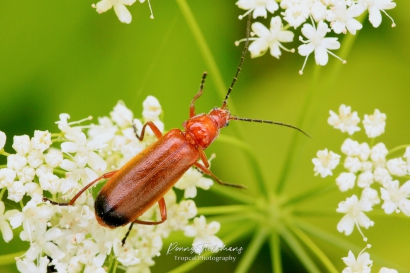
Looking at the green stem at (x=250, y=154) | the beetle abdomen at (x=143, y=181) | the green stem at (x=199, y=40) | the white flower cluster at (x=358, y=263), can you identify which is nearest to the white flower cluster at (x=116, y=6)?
the green stem at (x=199, y=40)

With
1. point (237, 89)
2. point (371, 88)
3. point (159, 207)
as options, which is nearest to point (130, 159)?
point (159, 207)

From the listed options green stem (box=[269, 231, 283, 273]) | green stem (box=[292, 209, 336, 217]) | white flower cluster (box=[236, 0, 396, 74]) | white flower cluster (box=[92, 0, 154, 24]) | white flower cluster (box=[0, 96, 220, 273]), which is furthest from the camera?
green stem (box=[292, 209, 336, 217])

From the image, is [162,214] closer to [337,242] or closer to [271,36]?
[337,242]

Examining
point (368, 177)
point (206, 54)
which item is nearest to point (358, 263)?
point (368, 177)

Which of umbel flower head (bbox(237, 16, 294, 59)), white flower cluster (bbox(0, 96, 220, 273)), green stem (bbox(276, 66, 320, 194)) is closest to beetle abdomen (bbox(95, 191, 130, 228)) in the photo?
white flower cluster (bbox(0, 96, 220, 273))

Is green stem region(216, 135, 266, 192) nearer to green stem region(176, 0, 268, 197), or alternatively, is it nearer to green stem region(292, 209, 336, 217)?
green stem region(176, 0, 268, 197)
